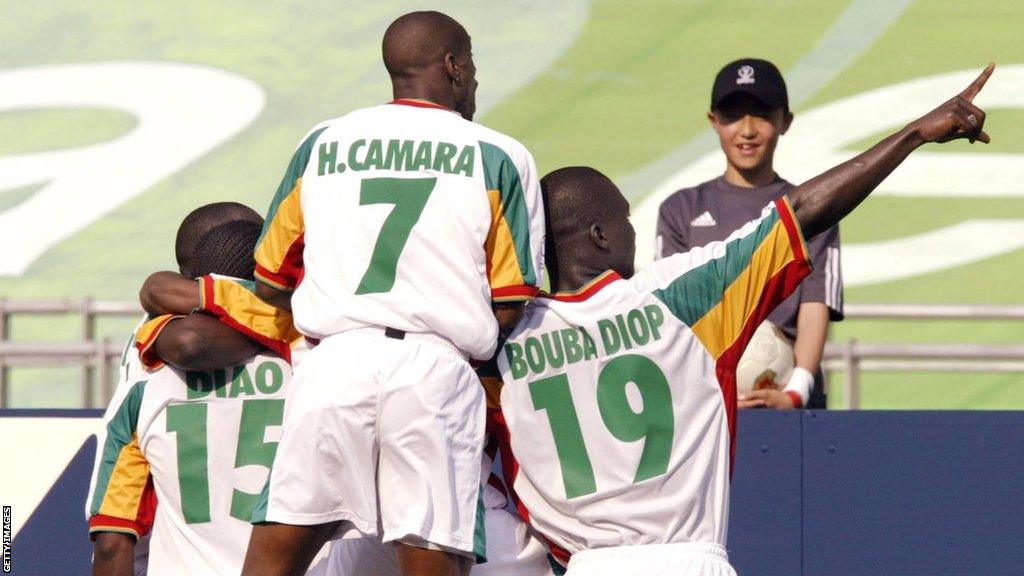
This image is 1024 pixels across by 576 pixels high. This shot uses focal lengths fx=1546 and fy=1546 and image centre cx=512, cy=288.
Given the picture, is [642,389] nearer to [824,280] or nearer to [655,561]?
[655,561]

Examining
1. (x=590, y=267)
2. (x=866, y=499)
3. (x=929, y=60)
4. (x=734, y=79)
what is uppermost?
(x=929, y=60)

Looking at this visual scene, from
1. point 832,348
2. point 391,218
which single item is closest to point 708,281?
point 391,218

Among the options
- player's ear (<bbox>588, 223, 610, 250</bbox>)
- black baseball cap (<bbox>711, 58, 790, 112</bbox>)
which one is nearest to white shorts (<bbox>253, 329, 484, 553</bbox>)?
player's ear (<bbox>588, 223, 610, 250</bbox>)

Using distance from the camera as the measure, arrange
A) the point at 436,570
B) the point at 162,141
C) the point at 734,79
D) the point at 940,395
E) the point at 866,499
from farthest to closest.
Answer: the point at 162,141
the point at 940,395
the point at 734,79
the point at 866,499
the point at 436,570

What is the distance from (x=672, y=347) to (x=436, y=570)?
763mm

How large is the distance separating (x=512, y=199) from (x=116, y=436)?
4.20ft

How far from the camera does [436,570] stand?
3539mm

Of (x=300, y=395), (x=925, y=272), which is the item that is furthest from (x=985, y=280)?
(x=300, y=395)

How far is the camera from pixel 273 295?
386cm

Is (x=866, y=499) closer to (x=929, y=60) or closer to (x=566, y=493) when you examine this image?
(x=566, y=493)

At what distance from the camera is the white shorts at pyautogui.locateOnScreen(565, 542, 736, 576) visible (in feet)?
12.0

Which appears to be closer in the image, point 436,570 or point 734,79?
point 436,570

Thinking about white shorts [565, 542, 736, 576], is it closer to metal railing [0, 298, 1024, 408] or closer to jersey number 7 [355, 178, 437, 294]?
jersey number 7 [355, 178, 437, 294]

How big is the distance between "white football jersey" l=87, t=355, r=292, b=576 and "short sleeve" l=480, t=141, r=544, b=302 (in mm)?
697
